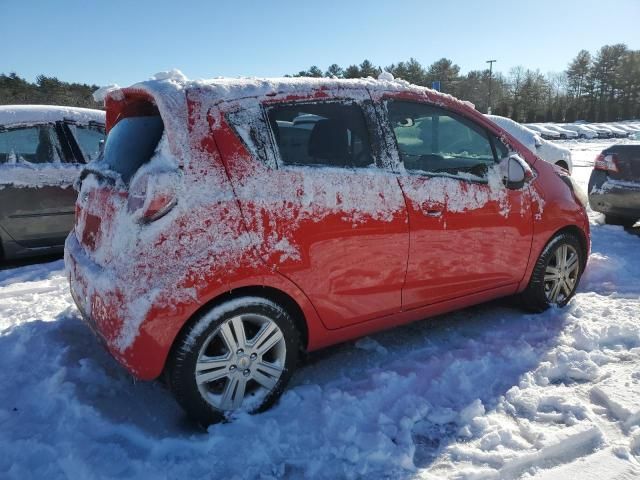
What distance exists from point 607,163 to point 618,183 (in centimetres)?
36

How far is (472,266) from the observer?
3.47 metres

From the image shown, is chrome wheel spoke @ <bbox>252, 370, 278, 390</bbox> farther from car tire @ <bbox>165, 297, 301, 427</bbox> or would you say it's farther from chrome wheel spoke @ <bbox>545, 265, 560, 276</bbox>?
chrome wheel spoke @ <bbox>545, 265, 560, 276</bbox>

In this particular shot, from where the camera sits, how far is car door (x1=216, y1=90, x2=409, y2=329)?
259cm

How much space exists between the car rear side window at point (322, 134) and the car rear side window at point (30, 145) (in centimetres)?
394

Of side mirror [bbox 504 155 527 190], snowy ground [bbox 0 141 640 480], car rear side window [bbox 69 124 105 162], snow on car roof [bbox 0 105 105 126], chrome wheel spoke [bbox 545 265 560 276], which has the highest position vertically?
snow on car roof [bbox 0 105 105 126]

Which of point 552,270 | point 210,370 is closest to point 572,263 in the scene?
point 552,270

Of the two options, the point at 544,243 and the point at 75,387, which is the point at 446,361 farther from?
the point at 75,387

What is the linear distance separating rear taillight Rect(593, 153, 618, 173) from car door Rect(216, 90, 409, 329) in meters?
5.41

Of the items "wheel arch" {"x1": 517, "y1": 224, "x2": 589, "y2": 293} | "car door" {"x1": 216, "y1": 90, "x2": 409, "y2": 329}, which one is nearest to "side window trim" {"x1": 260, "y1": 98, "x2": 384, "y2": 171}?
"car door" {"x1": 216, "y1": 90, "x2": 409, "y2": 329}

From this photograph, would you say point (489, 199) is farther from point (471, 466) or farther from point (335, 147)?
point (471, 466)

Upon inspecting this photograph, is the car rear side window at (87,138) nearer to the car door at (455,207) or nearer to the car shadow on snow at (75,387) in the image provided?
the car shadow on snow at (75,387)

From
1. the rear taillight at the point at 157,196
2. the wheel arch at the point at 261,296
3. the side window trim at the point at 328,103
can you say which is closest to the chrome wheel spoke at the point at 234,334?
the wheel arch at the point at 261,296

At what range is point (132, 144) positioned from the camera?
2.77 meters

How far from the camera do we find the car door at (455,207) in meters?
3.14
